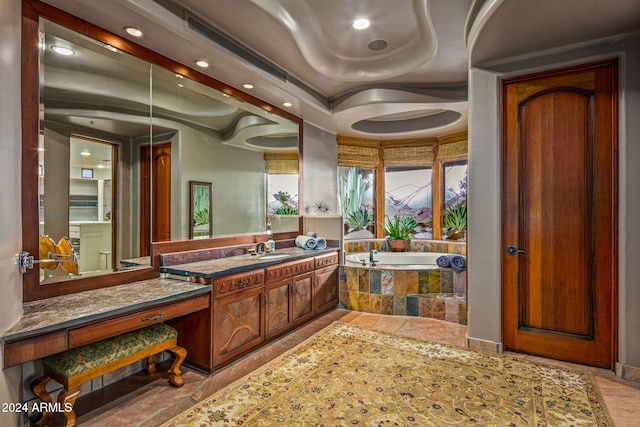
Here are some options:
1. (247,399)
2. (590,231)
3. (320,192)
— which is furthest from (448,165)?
(247,399)

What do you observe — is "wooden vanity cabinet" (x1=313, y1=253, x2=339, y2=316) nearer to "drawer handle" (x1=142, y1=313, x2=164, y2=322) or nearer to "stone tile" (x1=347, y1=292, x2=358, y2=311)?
"stone tile" (x1=347, y1=292, x2=358, y2=311)

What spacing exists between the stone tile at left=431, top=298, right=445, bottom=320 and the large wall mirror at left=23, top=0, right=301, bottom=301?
2.36 m

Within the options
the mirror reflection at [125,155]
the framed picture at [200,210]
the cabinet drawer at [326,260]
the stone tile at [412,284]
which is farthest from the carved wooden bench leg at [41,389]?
the stone tile at [412,284]

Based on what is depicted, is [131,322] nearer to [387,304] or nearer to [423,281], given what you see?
[387,304]

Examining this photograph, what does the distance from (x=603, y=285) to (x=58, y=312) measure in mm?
3745

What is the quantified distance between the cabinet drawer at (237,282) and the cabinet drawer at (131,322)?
117 mm

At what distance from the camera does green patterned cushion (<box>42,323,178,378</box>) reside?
1.85 m

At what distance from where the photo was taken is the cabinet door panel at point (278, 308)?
3129 millimetres

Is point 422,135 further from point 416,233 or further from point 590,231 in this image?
point 590,231

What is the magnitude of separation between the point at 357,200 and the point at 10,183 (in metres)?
4.96

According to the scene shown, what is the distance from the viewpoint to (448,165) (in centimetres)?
571

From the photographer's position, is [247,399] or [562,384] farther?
[562,384]

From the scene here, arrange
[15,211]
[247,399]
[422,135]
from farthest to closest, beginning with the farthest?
[422,135], [247,399], [15,211]

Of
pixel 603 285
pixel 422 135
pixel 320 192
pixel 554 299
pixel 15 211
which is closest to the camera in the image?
pixel 15 211
